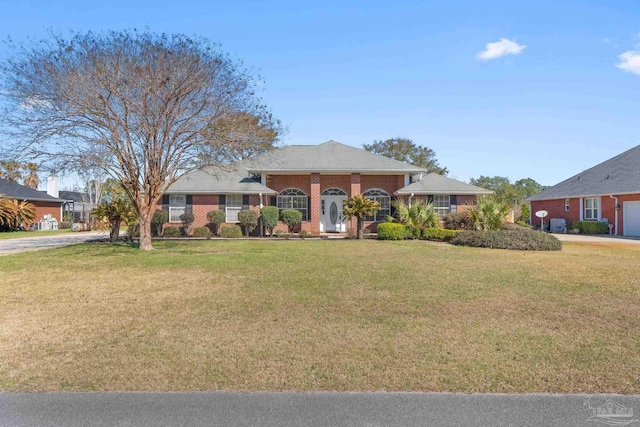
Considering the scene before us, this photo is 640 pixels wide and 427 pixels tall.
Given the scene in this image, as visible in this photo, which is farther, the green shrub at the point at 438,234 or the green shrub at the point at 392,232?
the green shrub at the point at 392,232

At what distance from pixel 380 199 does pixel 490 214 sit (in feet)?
25.5

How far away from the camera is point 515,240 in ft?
55.6

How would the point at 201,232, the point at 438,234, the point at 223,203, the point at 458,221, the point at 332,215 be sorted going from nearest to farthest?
1. the point at 438,234
2. the point at 458,221
3. the point at 201,232
4. the point at 223,203
5. the point at 332,215

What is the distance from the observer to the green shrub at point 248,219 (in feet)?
77.3

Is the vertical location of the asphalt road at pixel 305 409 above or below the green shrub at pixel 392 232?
below

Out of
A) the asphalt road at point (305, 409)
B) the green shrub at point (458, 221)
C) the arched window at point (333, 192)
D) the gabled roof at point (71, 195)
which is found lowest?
the asphalt road at point (305, 409)

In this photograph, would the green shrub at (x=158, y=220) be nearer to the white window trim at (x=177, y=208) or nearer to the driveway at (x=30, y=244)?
the white window trim at (x=177, y=208)

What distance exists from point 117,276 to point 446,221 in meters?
17.3

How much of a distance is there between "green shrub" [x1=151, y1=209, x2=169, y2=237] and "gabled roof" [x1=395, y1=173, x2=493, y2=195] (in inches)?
526

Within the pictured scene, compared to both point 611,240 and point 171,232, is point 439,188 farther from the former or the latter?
point 171,232

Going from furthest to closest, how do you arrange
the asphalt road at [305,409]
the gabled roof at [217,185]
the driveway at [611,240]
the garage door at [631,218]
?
the garage door at [631,218] < the gabled roof at [217,185] < the driveway at [611,240] < the asphalt road at [305,409]

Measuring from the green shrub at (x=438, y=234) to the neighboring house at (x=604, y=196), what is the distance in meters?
13.3

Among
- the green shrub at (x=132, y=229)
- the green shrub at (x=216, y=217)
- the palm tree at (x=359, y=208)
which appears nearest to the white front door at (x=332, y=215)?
the palm tree at (x=359, y=208)

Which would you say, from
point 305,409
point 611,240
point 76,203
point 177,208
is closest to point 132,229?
point 177,208
